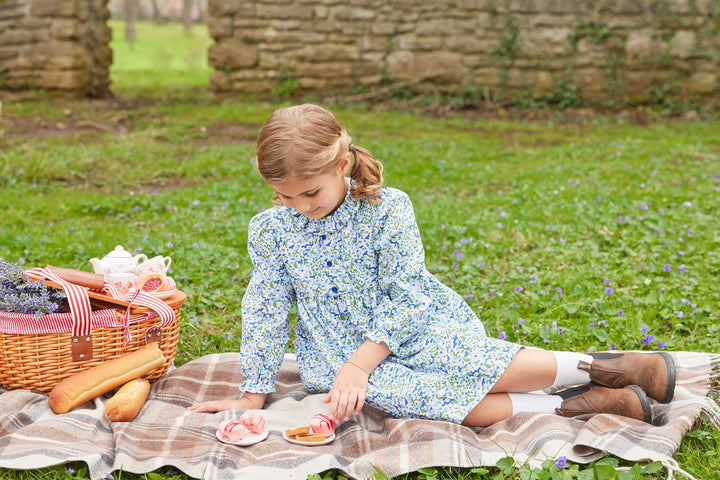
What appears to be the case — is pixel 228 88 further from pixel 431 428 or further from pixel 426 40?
pixel 431 428

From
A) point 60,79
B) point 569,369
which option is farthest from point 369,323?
point 60,79

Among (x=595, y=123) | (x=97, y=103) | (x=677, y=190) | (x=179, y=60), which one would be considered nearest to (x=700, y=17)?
(x=595, y=123)

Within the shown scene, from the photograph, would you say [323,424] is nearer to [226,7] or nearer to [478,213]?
[478,213]

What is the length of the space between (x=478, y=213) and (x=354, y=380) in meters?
3.09

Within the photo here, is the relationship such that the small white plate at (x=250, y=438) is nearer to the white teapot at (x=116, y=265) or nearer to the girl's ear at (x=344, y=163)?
the white teapot at (x=116, y=265)

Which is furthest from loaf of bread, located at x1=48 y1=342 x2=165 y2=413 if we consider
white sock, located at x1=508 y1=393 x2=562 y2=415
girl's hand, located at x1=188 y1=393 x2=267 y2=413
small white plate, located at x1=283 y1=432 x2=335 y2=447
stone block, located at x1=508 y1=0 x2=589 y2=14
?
stone block, located at x1=508 y1=0 x2=589 y2=14

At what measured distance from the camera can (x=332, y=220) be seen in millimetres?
2639

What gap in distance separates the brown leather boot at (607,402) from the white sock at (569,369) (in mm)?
57

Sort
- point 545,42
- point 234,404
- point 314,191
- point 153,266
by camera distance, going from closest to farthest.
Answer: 1. point 314,191
2. point 234,404
3. point 153,266
4. point 545,42

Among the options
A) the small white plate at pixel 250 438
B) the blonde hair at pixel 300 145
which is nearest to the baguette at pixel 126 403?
the small white plate at pixel 250 438

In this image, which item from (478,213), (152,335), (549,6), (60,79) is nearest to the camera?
(152,335)

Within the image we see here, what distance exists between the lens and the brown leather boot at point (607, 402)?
2.44m

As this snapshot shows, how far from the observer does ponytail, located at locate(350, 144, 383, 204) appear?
2504mm

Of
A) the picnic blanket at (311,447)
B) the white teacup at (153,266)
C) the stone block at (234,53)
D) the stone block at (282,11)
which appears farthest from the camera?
the stone block at (234,53)
